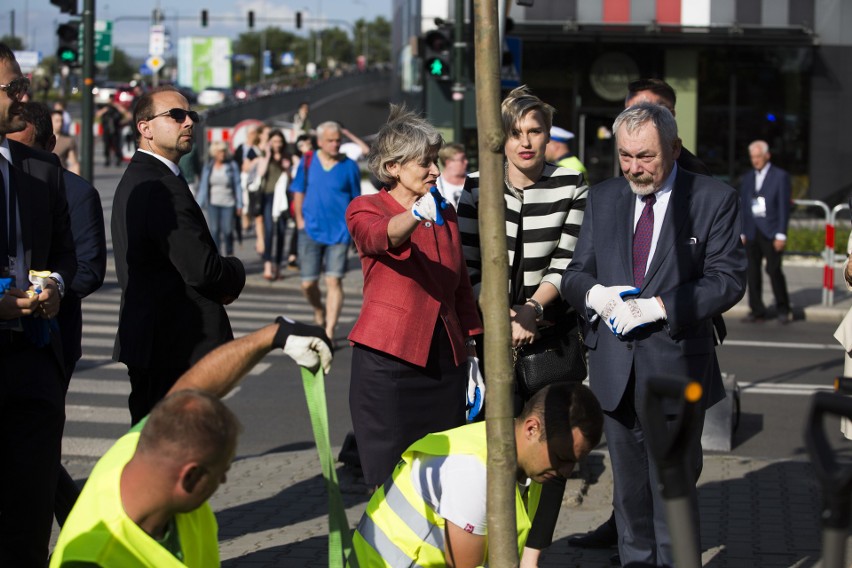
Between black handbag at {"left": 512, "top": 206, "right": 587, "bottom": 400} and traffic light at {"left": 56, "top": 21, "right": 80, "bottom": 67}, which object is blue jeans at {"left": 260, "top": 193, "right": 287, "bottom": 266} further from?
black handbag at {"left": 512, "top": 206, "right": 587, "bottom": 400}

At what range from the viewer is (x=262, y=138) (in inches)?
867

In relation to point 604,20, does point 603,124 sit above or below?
below

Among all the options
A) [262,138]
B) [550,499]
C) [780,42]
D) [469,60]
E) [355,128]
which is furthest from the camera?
[355,128]

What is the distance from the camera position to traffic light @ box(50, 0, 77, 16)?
17594mm

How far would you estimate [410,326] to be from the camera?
4.93m

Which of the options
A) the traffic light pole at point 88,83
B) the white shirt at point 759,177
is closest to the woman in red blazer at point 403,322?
the white shirt at point 759,177

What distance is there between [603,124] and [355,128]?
32352 millimetres

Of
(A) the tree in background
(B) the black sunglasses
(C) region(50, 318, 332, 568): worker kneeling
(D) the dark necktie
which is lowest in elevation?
(C) region(50, 318, 332, 568): worker kneeling

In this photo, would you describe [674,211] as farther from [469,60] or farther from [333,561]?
[469,60]

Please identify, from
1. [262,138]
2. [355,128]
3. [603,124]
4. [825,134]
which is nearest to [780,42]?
[825,134]

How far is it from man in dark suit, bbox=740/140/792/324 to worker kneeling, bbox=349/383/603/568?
11.0m

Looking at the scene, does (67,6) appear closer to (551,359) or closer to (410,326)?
(551,359)

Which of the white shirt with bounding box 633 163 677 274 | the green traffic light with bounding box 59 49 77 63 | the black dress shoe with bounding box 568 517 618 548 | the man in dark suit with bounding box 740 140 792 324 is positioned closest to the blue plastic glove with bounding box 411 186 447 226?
the white shirt with bounding box 633 163 677 274

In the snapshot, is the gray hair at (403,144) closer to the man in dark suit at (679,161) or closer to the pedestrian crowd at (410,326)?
the pedestrian crowd at (410,326)
